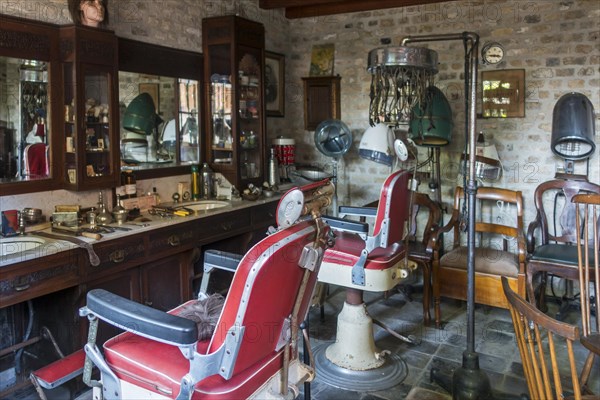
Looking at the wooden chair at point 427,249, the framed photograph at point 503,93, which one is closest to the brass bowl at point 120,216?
the wooden chair at point 427,249

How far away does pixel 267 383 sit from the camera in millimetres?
2012

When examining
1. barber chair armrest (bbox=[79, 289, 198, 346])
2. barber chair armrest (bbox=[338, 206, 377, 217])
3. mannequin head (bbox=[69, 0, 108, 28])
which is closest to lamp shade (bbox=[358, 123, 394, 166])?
barber chair armrest (bbox=[338, 206, 377, 217])

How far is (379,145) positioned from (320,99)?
1536mm

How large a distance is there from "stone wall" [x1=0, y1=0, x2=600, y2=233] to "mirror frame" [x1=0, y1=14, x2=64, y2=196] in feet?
0.81

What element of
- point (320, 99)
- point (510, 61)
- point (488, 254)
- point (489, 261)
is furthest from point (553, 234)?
point (320, 99)

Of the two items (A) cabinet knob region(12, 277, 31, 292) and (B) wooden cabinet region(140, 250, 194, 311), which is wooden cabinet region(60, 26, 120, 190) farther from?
(A) cabinet knob region(12, 277, 31, 292)

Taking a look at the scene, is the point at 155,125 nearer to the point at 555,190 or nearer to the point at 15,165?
the point at 15,165

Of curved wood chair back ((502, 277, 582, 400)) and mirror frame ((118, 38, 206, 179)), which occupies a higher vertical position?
mirror frame ((118, 38, 206, 179))

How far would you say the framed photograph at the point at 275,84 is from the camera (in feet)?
18.4

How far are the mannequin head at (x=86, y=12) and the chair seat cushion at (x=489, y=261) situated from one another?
3.26m

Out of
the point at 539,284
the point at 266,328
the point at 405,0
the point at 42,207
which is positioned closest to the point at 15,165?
the point at 42,207

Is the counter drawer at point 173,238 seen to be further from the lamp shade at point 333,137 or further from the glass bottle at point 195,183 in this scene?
the lamp shade at point 333,137

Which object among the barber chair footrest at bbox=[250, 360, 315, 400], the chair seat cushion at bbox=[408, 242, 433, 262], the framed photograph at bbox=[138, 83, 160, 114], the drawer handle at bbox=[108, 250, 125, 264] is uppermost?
the framed photograph at bbox=[138, 83, 160, 114]

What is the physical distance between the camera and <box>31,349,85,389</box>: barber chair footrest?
2.05 metres
